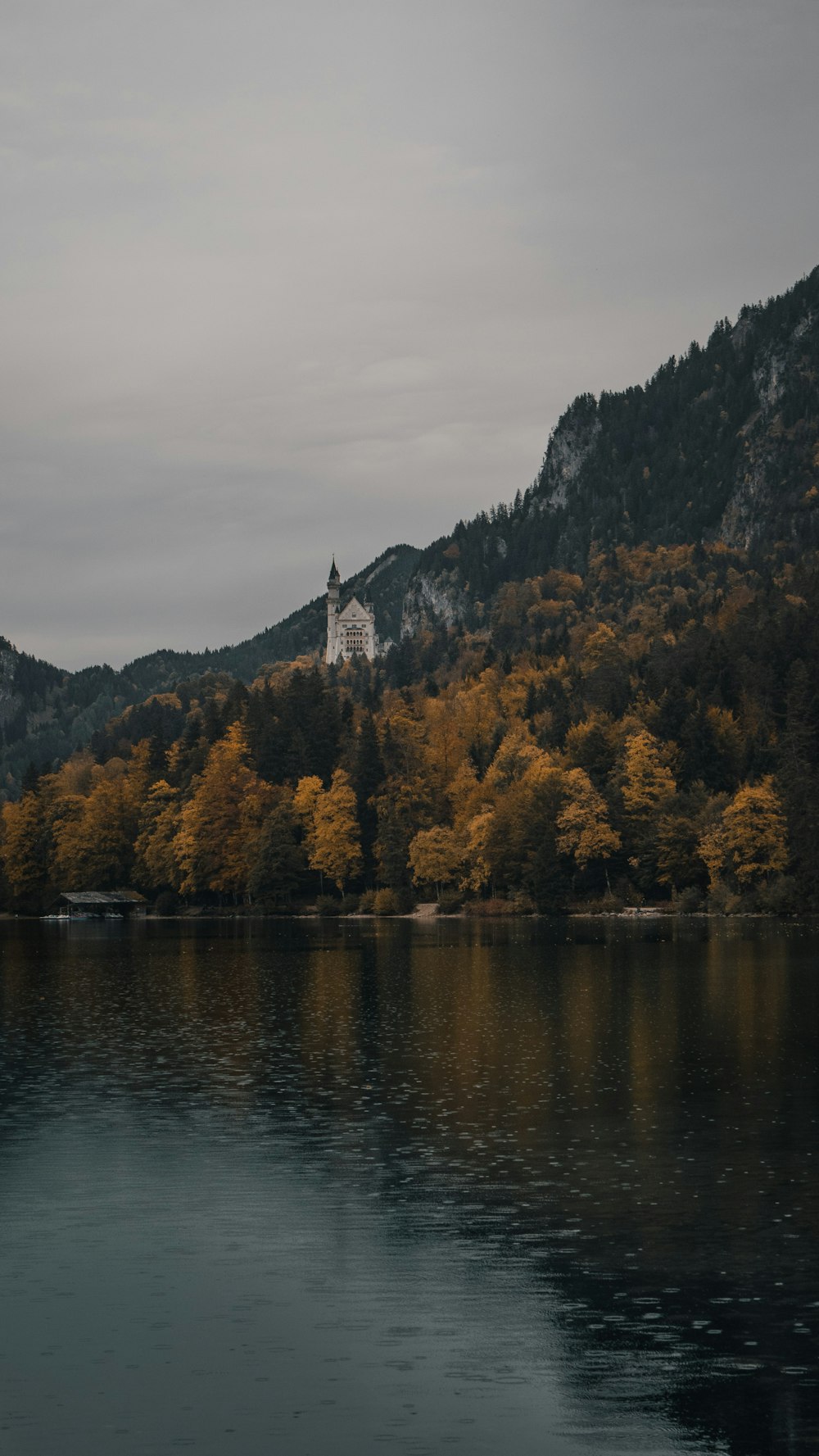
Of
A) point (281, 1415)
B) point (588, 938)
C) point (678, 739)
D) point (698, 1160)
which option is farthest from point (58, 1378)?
point (678, 739)

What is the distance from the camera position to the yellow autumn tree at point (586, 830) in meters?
142

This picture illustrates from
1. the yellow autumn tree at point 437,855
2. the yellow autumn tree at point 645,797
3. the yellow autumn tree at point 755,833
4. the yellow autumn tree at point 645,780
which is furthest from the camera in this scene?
the yellow autumn tree at point 437,855

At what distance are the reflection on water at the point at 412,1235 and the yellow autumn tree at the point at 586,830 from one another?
3467 inches

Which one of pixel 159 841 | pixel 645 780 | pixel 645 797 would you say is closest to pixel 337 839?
pixel 159 841

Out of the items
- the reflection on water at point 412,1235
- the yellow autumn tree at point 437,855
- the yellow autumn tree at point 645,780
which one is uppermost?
the yellow autumn tree at point 645,780

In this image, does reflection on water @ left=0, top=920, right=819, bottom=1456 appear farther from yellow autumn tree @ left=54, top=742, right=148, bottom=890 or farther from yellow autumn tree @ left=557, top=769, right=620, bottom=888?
yellow autumn tree @ left=54, top=742, right=148, bottom=890

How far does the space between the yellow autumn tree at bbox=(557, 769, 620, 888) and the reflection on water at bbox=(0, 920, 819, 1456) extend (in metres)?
88.1

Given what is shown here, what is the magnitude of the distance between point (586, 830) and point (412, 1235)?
11974 centimetres

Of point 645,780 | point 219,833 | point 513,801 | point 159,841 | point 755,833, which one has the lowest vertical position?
point 755,833

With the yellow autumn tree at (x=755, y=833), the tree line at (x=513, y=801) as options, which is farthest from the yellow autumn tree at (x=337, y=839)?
the yellow autumn tree at (x=755, y=833)

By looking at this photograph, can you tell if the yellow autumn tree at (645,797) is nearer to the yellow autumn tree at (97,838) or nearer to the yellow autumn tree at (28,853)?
the yellow autumn tree at (97,838)

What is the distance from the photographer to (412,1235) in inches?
921

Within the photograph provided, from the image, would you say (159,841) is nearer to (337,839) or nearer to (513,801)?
(337,839)

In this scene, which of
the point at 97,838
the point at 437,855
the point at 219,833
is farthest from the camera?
the point at 97,838
